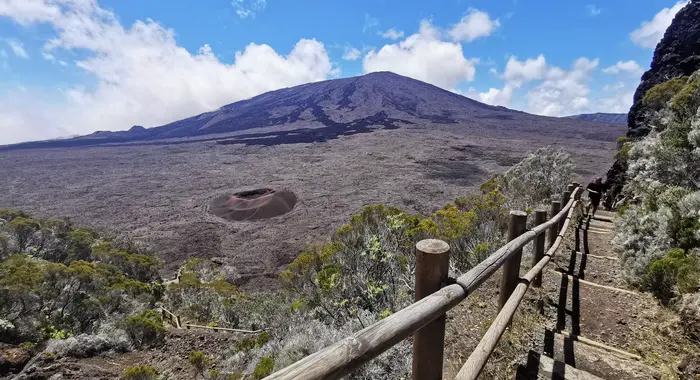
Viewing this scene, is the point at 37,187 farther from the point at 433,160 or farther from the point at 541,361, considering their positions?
the point at 541,361

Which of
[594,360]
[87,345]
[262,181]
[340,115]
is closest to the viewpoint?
[594,360]

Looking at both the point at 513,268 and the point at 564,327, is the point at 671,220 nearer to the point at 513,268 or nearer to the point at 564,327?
the point at 564,327

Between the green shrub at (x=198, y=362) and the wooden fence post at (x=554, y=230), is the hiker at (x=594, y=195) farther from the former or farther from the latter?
the green shrub at (x=198, y=362)

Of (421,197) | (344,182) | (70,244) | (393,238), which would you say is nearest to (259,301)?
(393,238)

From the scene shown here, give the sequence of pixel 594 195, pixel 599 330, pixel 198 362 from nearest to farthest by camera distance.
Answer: pixel 599 330, pixel 198 362, pixel 594 195

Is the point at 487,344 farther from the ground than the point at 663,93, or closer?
closer

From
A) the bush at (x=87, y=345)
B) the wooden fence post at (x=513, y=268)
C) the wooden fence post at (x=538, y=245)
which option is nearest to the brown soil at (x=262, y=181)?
the bush at (x=87, y=345)

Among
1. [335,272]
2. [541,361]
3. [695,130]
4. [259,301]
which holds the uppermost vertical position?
[695,130]

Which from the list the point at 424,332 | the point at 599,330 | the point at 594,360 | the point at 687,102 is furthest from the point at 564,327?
the point at 687,102
